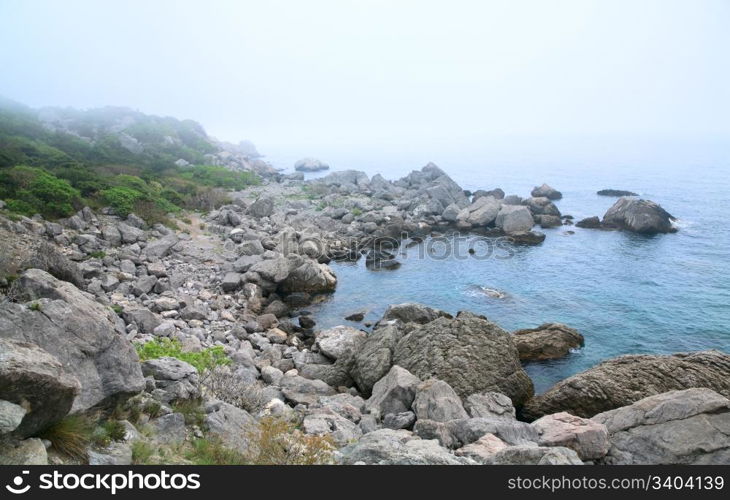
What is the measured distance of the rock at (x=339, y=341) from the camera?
2286cm

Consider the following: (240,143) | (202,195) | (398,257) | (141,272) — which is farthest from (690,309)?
(240,143)

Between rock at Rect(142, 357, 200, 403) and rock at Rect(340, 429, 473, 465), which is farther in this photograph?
rock at Rect(142, 357, 200, 403)

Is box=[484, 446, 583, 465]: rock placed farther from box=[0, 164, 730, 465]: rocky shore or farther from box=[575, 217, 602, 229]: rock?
box=[575, 217, 602, 229]: rock

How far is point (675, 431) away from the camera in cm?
1323

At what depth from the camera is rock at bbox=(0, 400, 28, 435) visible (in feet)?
21.5

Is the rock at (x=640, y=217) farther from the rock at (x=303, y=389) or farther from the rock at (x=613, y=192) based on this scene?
the rock at (x=303, y=389)

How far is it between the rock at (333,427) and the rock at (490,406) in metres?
4.87

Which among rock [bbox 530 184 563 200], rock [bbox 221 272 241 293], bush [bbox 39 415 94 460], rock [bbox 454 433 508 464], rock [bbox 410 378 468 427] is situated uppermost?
bush [bbox 39 415 94 460]

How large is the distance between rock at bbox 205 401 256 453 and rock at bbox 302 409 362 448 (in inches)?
108

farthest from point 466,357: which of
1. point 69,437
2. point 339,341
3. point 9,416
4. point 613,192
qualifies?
point 613,192

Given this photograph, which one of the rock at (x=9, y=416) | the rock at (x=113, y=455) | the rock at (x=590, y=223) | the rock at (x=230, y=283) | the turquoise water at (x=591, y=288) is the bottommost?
the turquoise water at (x=591, y=288)

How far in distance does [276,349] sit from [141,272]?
10.1 m

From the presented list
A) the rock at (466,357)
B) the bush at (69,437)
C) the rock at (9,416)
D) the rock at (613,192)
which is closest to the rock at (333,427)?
the rock at (466,357)
